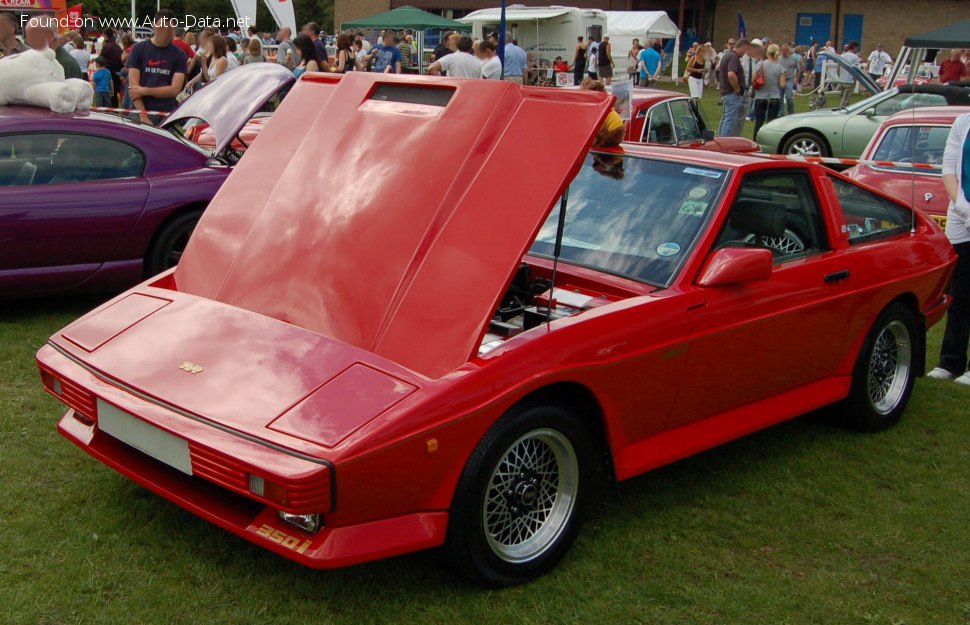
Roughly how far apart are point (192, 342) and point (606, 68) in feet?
87.2

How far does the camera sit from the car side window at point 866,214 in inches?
205

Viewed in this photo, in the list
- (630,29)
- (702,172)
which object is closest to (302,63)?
(702,172)

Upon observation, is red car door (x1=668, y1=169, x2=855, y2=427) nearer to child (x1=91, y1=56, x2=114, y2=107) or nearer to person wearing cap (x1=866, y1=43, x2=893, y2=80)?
child (x1=91, y1=56, x2=114, y2=107)

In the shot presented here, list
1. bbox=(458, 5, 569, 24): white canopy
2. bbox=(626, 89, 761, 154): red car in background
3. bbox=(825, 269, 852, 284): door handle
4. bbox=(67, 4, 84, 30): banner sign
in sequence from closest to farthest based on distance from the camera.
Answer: bbox=(825, 269, 852, 284): door handle < bbox=(626, 89, 761, 154): red car in background < bbox=(67, 4, 84, 30): banner sign < bbox=(458, 5, 569, 24): white canopy

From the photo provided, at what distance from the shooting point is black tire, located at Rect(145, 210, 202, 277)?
6.96 metres

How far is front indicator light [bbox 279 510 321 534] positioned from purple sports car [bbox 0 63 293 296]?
407cm

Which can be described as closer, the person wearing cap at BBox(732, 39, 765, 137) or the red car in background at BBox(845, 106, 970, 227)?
the red car in background at BBox(845, 106, 970, 227)

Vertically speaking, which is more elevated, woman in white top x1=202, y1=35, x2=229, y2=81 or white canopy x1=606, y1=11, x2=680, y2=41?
white canopy x1=606, y1=11, x2=680, y2=41

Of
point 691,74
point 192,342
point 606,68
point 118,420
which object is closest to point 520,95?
point 192,342

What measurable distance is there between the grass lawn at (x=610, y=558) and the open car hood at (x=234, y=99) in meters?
2.71

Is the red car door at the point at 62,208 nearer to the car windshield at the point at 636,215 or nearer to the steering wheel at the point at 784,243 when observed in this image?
the car windshield at the point at 636,215

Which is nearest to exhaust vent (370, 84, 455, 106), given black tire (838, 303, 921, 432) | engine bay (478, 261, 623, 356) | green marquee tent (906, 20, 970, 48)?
engine bay (478, 261, 623, 356)

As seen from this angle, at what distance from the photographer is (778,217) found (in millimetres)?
4723

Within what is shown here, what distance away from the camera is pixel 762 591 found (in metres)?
3.67
